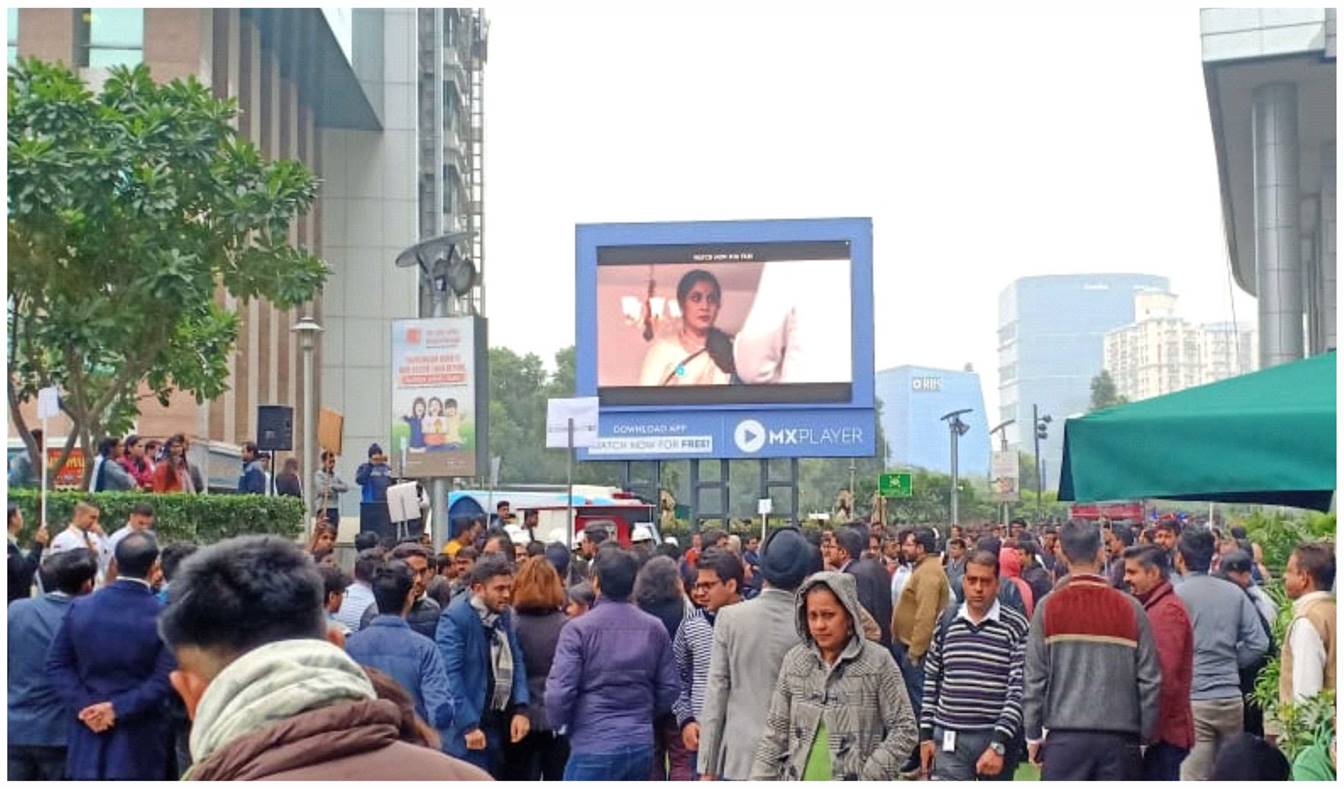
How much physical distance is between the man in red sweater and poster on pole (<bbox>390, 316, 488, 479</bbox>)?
10.4 meters

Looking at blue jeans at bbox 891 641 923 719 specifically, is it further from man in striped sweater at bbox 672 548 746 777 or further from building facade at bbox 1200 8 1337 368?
building facade at bbox 1200 8 1337 368

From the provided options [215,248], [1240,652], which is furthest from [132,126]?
[1240,652]

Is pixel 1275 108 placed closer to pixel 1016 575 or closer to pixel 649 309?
pixel 649 309

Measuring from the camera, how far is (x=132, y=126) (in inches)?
886

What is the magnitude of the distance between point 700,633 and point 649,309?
1267 inches

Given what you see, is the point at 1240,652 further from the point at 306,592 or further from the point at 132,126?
the point at 132,126

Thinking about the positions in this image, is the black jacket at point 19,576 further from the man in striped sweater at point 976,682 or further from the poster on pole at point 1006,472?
the poster on pole at point 1006,472

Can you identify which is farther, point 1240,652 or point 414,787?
point 1240,652

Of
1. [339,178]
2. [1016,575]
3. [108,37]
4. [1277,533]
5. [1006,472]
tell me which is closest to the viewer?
[1016,575]

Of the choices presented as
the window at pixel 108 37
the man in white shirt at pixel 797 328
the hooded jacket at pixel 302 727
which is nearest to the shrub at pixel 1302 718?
the hooded jacket at pixel 302 727

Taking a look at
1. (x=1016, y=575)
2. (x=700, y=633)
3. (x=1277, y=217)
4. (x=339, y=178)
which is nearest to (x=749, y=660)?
(x=700, y=633)

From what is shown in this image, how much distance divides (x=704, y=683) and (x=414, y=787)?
Answer: 7013 millimetres

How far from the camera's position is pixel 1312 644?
861 centimetres

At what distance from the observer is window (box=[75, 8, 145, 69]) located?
113 ft
